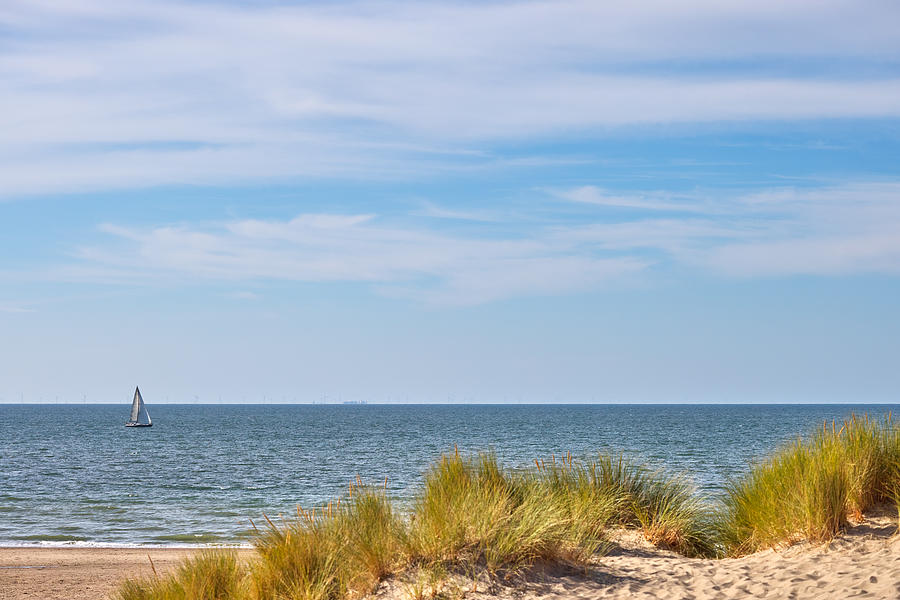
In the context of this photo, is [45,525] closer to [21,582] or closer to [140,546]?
[140,546]

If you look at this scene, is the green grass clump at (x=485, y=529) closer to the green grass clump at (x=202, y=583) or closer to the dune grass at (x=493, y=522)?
the dune grass at (x=493, y=522)

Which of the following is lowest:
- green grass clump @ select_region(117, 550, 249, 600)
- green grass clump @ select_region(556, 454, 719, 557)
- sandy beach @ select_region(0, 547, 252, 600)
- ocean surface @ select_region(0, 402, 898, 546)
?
ocean surface @ select_region(0, 402, 898, 546)

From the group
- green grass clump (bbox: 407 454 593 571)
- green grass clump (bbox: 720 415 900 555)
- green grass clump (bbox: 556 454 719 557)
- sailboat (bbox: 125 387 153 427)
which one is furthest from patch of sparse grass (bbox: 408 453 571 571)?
sailboat (bbox: 125 387 153 427)

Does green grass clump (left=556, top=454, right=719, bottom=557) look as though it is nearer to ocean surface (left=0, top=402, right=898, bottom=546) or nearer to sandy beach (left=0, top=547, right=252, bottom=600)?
ocean surface (left=0, top=402, right=898, bottom=546)

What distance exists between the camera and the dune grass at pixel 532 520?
9492 mm

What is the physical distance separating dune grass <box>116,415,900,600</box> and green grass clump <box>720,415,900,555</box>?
0.02 m

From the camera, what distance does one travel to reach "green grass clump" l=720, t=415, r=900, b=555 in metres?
10.6

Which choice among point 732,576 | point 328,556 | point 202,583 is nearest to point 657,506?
point 732,576

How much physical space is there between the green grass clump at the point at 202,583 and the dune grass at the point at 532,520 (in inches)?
0.7

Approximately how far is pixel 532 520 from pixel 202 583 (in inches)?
146

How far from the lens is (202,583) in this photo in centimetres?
949

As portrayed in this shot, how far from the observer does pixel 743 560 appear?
10.6 metres

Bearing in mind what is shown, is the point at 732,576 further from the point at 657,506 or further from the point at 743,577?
the point at 657,506

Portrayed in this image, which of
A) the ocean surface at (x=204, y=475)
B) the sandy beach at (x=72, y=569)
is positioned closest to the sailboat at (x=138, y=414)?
the ocean surface at (x=204, y=475)
